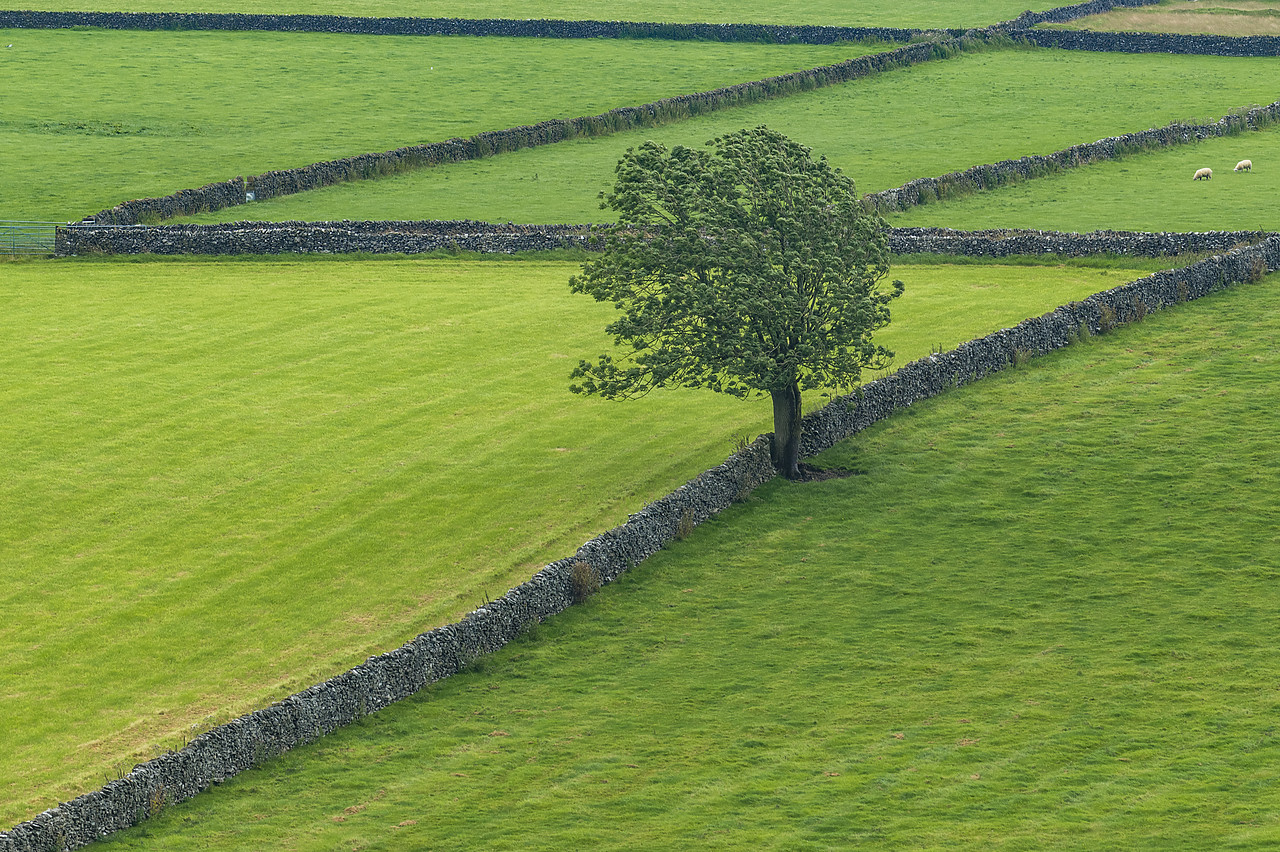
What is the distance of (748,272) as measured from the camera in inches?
1655

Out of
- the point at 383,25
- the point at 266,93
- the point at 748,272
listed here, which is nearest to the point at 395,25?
the point at 383,25

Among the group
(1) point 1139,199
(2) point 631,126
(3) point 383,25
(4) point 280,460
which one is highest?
(3) point 383,25

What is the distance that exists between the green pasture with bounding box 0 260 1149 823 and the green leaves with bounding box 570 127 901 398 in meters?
3.20

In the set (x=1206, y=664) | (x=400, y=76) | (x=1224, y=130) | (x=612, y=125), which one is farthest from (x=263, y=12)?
(x=1206, y=664)

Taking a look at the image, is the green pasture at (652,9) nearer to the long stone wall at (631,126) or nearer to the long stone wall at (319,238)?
the long stone wall at (631,126)

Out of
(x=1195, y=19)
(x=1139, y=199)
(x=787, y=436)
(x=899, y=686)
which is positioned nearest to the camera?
(x=899, y=686)

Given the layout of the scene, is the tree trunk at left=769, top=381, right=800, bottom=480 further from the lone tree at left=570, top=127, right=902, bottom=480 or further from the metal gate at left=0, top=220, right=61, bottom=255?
the metal gate at left=0, top=220, right=61, bottom=255

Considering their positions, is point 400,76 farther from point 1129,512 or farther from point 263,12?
point 1129,512

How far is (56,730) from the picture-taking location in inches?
1214

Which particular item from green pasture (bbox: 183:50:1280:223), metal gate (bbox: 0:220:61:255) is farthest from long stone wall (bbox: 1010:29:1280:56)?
metal gate (bbox: 0:220:61:255)

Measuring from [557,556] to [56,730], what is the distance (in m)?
11.8

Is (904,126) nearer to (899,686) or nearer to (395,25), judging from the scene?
(395,25)

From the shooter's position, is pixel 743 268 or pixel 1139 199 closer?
pixel 743 268

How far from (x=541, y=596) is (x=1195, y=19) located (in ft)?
329
